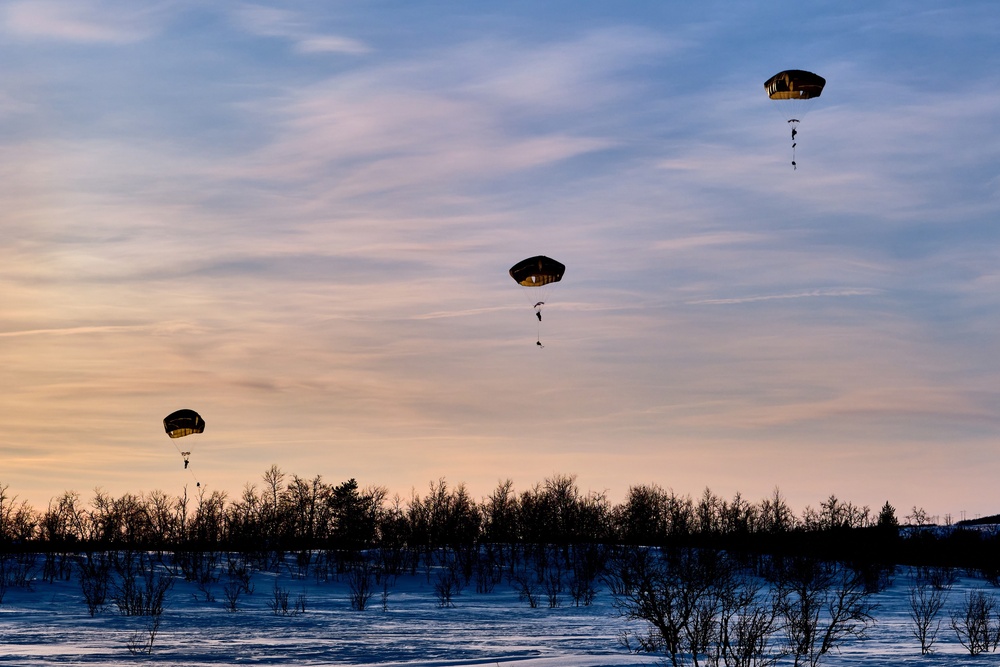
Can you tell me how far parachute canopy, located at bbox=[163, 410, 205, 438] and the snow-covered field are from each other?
25.2 feet

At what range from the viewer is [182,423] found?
5009cm

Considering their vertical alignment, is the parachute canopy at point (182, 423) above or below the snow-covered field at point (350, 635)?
above

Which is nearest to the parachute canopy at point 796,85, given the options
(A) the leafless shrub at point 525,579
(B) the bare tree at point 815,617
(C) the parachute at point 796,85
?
(C) the parachute at point 796,85

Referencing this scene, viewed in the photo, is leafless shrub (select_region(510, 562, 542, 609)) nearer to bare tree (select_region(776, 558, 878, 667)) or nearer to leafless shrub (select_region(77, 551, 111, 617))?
bare tree (select_region(776, 558, 878, 667))

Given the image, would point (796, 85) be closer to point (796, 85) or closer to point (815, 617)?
point (796, 85)

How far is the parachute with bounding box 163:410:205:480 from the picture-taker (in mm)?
49906

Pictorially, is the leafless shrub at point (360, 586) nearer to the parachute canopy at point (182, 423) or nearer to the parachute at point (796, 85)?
the parachute canopy at point (182, 423)

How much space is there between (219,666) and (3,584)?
30.0m

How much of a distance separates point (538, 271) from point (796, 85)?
12.5m

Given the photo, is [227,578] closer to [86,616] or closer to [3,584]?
[3,584]

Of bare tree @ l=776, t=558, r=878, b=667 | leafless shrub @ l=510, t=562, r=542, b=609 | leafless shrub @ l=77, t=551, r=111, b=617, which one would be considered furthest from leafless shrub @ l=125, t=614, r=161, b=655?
leafless shrub @ l=510, t=562, r=542, b=609

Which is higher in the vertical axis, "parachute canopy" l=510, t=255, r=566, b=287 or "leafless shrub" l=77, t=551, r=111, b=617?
"parachute canopy" l=510, t=255, r=566, b=287

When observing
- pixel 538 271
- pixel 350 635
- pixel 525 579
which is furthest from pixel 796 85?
pixel 525 579

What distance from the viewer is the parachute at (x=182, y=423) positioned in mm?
49906
